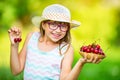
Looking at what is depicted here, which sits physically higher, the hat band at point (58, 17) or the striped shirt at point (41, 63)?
the hat band at point (58, 17)

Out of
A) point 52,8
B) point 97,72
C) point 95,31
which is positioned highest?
point 52,8

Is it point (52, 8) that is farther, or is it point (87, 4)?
point (87, 4)

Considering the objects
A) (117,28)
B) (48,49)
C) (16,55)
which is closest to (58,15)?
(48,49)

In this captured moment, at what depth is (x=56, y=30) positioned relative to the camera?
2.54 meters

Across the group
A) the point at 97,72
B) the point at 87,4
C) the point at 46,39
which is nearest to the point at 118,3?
the point at 87,4

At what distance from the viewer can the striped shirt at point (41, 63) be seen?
2.52m

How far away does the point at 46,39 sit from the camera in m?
2.59

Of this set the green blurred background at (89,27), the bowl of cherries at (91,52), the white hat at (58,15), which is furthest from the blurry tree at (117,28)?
the bowl of cherries at (91,52)

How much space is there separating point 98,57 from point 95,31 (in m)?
0.67

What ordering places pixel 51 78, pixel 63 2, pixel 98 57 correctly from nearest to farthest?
pixel 98 57 < pixel 51 78 < pixel 63 2

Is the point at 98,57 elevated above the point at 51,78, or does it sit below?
above

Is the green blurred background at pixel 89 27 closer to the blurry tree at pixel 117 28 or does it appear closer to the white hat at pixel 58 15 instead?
the blurry tree at pixel 117 28

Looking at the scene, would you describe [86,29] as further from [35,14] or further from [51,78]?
[51,78]

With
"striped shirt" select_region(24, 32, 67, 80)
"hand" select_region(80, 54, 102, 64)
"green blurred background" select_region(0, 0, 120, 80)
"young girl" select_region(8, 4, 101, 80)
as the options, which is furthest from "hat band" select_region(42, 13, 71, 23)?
"green blurred background" select_region(0, 0, 120, 80)
